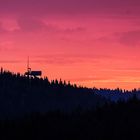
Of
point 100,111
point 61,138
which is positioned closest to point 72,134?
point 61,138

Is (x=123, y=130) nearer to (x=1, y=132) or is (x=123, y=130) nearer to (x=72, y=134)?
(x=72, y=134)

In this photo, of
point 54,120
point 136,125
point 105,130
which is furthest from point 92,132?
point 54,120

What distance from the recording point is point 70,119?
13762 centimetres

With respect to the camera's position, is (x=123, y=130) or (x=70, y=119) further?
(x=70, y=119)

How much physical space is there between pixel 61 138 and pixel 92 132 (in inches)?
204

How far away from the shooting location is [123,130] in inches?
4237

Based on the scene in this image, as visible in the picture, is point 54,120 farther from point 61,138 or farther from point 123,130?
point 123,130

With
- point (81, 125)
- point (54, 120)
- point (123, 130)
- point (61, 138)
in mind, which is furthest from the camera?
point (54, 120)

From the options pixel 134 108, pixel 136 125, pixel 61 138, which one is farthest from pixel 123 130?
pixel 134 108

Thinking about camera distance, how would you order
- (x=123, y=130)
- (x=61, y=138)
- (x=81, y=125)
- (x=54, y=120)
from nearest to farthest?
(x=123, y=130) → (x=61, y=138) → (x=81, y=125) → (x=54, y=120)

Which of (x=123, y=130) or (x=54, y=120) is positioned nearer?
(x=123, y=130)

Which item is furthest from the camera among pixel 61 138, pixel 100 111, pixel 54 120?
pixel 100 111

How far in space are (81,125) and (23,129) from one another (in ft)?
33.7

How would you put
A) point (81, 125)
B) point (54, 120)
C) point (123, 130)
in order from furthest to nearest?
point (54, 120) → point (81, 125) → point (123, 130)
